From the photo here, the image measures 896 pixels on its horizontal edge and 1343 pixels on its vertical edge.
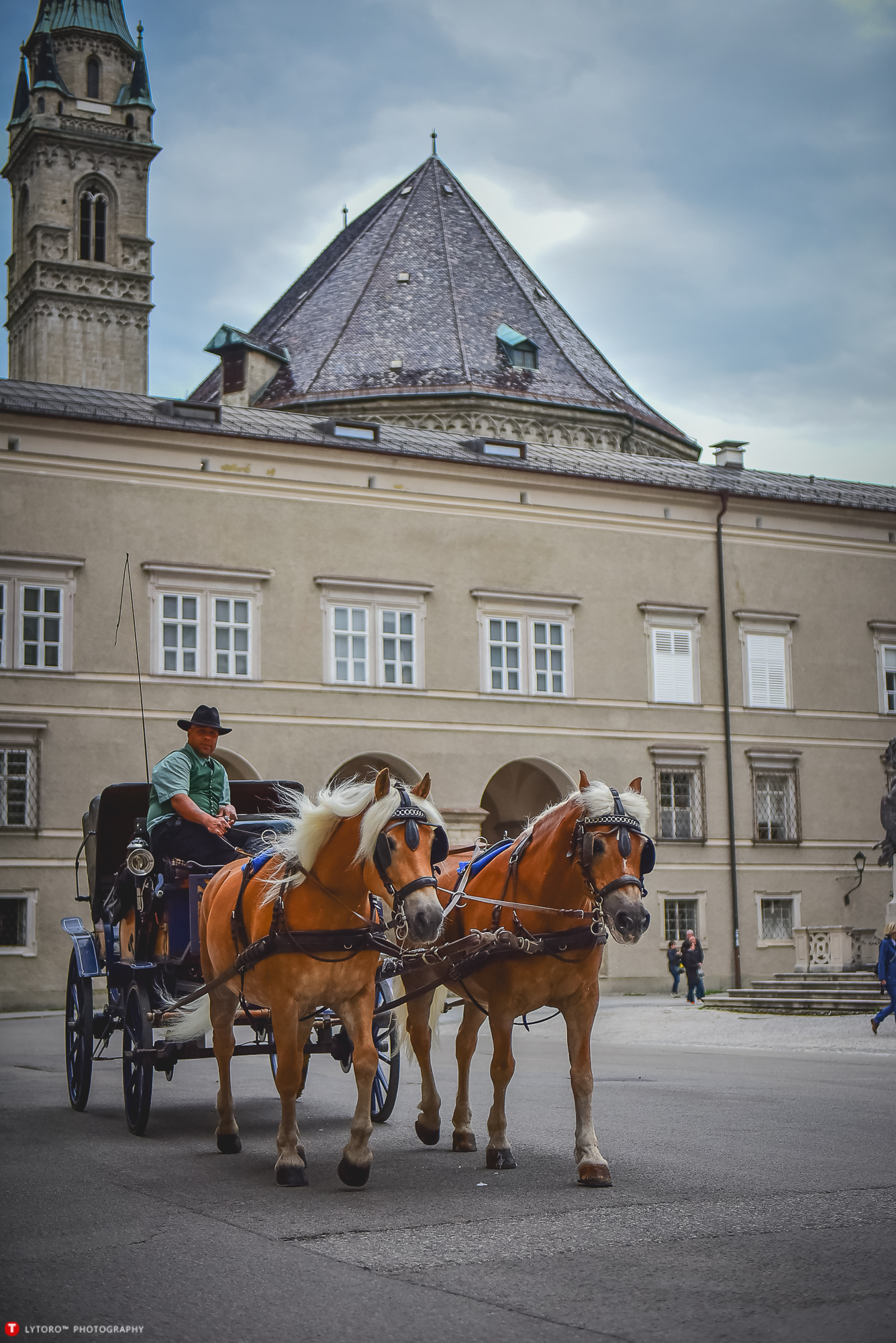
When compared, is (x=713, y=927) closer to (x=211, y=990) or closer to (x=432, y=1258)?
(x=211, y=990)

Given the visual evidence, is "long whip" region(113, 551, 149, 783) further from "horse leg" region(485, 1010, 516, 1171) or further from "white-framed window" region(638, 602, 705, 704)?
"white-framed window" region(638, 602, 705, 704)

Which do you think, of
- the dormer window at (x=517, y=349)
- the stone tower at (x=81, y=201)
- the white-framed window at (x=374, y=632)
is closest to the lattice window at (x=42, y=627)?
the white-framed window at (x=374, y=632)

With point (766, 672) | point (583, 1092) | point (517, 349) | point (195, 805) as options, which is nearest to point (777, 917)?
point (766, 672)

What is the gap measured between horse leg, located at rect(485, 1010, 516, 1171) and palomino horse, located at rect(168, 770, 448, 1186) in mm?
724

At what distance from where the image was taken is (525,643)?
108 feet

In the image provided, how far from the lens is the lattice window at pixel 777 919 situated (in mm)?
34438

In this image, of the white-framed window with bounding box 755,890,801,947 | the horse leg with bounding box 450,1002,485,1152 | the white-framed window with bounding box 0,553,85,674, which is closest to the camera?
the horse leg with bounding box 450,1002,485,1152

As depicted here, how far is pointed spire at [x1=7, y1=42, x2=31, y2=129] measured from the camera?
62.0 m

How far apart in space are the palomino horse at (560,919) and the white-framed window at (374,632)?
22377 mm

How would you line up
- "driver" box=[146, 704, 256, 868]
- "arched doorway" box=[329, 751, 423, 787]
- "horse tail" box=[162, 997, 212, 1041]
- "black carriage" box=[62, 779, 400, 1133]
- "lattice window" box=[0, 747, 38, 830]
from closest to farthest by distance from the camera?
"horse tail" box=[162, 997, 212, 1041], "black carriage" box=[62, 779, 400, 1133], "driver" box=[146, 704, 256, 868], "lattice window" box=[0, 747, 38, 830], "arched doorway" box=[329, 751, 423, 787]

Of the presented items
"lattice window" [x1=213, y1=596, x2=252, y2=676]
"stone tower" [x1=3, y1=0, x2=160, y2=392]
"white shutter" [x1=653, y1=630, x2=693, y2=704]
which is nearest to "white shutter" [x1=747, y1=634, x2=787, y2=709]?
"white shutter" [x1=653, y1=630, x2=693, y2=704]

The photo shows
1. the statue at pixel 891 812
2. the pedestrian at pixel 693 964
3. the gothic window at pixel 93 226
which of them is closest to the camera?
the statue at pixel 891 812

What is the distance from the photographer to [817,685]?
35.8 meters

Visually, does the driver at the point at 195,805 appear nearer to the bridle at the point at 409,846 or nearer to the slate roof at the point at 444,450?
the bridle at the point at 409,846
